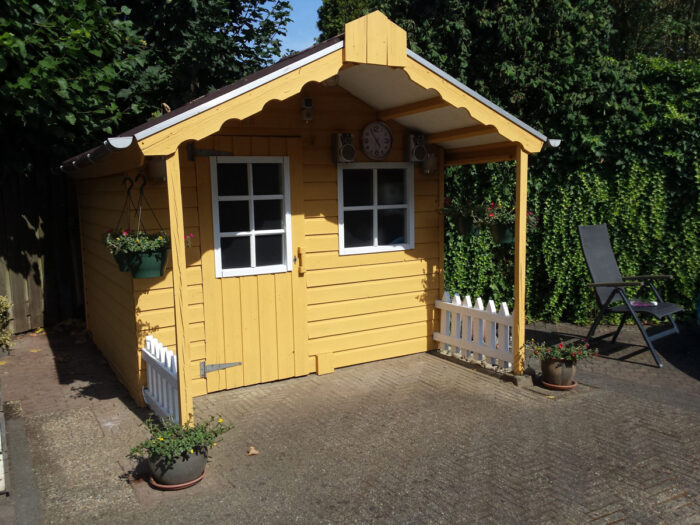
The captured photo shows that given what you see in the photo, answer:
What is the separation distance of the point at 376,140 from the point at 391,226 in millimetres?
977

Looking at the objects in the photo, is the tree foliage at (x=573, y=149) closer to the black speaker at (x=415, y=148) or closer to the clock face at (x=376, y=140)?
the black speaker at (x=415, y=148)

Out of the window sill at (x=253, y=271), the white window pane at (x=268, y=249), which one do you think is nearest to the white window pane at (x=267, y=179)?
Answer: the white window pane at (x=268, y=249)

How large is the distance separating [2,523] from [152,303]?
2.12 metres

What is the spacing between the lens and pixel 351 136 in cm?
590

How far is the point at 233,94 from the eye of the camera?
404 centimetres

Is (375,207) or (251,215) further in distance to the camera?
(375,207)

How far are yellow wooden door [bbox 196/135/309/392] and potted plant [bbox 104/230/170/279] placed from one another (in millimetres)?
654

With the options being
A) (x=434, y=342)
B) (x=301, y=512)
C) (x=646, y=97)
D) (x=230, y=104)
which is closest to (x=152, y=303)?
(x=230, y=104)

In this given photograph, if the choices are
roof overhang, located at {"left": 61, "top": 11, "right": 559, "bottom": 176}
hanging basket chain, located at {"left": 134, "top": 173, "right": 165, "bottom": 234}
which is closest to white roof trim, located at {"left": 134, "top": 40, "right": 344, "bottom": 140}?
roof overhang, located at {"left": 61, "top": 11, "right": 559, "bottom": 176}

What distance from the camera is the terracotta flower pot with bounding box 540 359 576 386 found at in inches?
217

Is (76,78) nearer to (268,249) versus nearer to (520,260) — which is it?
(268,249)

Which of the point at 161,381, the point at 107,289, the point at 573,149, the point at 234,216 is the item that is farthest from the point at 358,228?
the point at 573,149

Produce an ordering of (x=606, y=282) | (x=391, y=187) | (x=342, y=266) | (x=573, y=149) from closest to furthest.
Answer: (x=342, y=266)
(x=391, y=187)
(x=606, y=282)
(x=573, y=149)

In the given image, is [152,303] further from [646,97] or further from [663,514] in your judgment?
[646,97]
